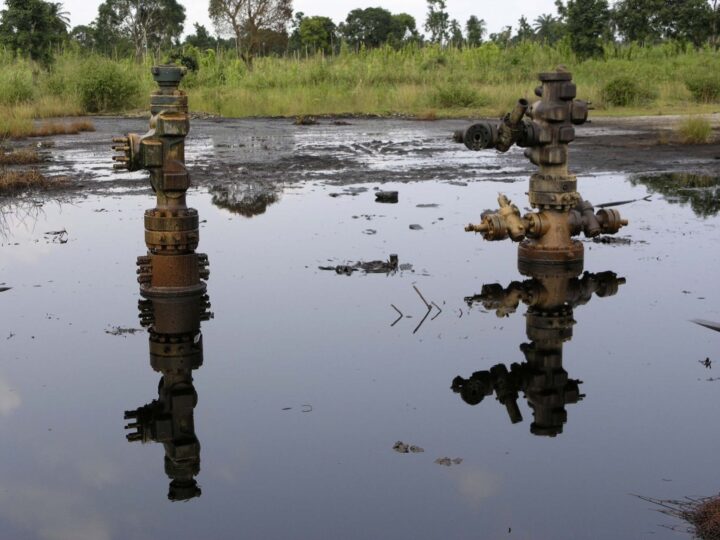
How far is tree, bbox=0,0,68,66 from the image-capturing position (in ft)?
104

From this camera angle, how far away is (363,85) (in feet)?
99.3

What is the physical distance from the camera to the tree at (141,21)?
73.9 meters

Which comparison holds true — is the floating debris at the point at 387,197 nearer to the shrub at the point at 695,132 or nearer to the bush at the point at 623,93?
the shrub at the point at 695,132

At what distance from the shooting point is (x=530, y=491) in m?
2.88

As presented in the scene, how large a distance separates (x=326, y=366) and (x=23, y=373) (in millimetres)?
1154

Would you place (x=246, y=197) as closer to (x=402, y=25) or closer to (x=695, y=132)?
(x=695, y=132)

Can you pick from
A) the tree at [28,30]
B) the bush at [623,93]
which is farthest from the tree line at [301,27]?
the bush at [623,93]

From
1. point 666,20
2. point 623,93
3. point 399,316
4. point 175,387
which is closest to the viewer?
point 175,387

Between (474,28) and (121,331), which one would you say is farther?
(474,28)

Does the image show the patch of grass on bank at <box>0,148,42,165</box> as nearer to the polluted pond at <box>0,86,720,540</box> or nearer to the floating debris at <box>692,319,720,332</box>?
the polluted pond at <box>0,86,720,540</box>

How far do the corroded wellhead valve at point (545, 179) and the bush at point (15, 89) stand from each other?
18.7 metres

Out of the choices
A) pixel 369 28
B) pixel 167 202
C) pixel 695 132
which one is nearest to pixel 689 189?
pixel 695 132

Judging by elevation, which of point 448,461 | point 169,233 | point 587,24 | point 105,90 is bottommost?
point 448,461

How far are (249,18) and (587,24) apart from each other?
1030 inches
